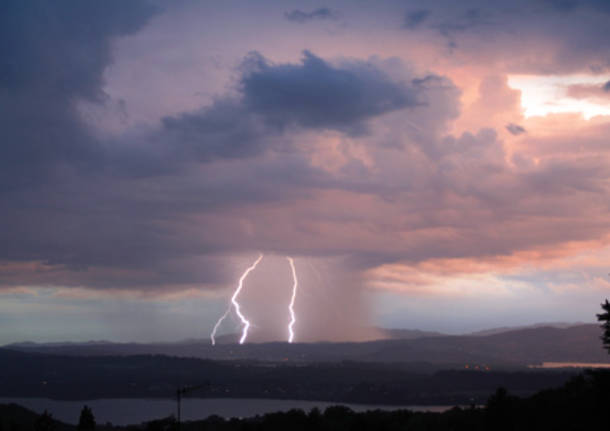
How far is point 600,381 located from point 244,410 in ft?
540

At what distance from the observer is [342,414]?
9781 cm

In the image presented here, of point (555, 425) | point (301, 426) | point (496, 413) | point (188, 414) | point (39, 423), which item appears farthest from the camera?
point (188, 414)

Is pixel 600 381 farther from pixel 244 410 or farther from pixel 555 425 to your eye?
pixel 244 410

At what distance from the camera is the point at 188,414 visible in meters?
183

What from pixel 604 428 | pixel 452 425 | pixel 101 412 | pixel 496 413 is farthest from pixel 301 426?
pixel 101 412

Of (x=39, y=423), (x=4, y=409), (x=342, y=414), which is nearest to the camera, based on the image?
(x=39, y=423)

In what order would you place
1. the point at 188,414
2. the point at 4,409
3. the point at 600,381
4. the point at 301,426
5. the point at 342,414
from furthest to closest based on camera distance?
the point at 188,414, the point at 4,409, the point at 342,414, the point at 301,426, the point at 600,381

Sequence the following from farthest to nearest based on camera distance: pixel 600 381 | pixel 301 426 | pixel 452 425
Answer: pixel 301 426 → pixel 452 425 → pixel 600 381

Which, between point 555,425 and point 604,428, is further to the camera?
point 555,425

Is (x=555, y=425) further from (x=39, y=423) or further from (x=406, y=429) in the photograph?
(x=39, y=423)

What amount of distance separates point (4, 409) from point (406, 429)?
90.3 m

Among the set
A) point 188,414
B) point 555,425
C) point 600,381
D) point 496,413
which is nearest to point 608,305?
point 600,381

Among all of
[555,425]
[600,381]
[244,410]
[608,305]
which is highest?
[608,305]

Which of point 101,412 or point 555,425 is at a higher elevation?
point 555,425
